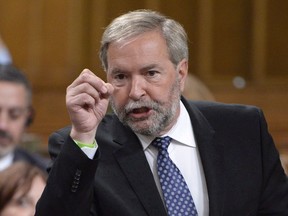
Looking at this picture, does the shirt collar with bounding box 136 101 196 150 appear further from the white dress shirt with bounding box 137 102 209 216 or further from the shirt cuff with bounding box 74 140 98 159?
the shirt cuff with bounding box 74 140 98 159

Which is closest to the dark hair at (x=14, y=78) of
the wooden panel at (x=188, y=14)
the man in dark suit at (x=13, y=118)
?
the man in dark suit at (x=13, y=118)

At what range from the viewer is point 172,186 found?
2256 mm

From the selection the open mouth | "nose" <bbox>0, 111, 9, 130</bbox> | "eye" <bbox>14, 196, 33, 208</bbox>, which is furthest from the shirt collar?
"nose" <bbox>0, 111, 9, 130</bbox>

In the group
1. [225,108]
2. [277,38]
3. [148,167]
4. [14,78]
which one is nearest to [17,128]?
[14,78]

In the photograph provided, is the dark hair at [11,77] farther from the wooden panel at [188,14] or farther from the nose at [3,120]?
the wooden panel at [188,14]

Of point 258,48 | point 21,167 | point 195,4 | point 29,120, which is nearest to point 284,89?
point 258,48

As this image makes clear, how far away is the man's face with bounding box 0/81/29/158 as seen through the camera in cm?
398

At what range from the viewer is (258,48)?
18.2 ft

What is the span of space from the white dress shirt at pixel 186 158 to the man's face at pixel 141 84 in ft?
0.26

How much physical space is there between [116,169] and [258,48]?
3.41 meters

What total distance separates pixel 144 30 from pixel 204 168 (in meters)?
0.38

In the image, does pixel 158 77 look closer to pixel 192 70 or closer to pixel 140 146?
pixel 140 146

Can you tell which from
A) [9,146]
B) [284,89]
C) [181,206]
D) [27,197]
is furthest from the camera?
[284,89]

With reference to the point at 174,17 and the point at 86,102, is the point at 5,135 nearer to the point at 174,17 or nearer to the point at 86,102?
the point at 174,17
